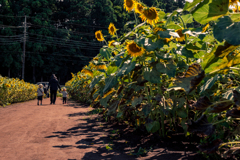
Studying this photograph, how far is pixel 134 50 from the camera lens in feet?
6.81

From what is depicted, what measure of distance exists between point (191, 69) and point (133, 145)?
1.57 m

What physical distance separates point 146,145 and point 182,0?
161ft

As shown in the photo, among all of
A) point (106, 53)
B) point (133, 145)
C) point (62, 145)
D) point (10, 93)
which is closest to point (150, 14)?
point (106, 53)

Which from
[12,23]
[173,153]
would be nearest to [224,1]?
[173,153]

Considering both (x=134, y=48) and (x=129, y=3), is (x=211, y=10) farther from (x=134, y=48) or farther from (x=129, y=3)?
(x=129, y=3)

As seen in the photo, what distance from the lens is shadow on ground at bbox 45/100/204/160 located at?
7.13 feet

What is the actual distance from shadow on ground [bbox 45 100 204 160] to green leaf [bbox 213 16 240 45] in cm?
135

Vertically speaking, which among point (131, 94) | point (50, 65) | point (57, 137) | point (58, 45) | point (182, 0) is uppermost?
point (182, 0)

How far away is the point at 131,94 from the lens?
8.78ft

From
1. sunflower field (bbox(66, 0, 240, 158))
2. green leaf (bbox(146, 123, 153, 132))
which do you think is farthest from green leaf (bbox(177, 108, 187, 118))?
green leaf (bbox(146, 123, 153, 132))

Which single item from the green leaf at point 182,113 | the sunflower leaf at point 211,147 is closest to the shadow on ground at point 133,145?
the green leaf at point 182,113

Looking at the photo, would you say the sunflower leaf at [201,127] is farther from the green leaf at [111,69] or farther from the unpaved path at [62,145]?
the green leaf at [111,69]

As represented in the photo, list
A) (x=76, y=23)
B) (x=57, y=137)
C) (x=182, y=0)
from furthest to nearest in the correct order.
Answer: (x=182, y=0) < (x=76, y=23) < (x=57, y=137)

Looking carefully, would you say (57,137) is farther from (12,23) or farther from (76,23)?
(76,23)
